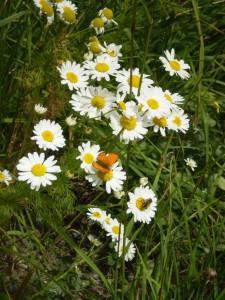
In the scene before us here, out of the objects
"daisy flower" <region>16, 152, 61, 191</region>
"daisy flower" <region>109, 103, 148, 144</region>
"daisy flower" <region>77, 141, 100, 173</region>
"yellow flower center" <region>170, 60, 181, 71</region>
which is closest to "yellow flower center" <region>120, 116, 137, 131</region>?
"daisy flower" <region>109, 103, 148, 144</region>

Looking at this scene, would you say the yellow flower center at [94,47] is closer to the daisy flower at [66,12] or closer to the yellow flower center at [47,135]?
the daisy flower at [66,12]

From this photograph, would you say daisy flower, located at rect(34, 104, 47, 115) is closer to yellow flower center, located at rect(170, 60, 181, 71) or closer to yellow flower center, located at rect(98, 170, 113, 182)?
yellow flower center, located at rect(98, 170, 113, 182)

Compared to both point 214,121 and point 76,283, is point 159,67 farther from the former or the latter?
point 76,283

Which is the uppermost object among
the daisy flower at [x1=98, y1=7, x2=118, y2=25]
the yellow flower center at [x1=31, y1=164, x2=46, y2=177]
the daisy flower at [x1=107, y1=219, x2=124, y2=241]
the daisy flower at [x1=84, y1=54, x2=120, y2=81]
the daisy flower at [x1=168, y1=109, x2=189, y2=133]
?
the daisy flower at [x1=98, y1=7, x2=118, y2=25]

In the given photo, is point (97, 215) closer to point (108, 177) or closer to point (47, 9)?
point (108, 177)

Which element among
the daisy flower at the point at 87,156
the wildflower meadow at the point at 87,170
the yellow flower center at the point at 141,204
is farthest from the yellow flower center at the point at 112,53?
the yellow flower center at the point at 141,204

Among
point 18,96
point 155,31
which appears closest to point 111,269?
point 18,96
